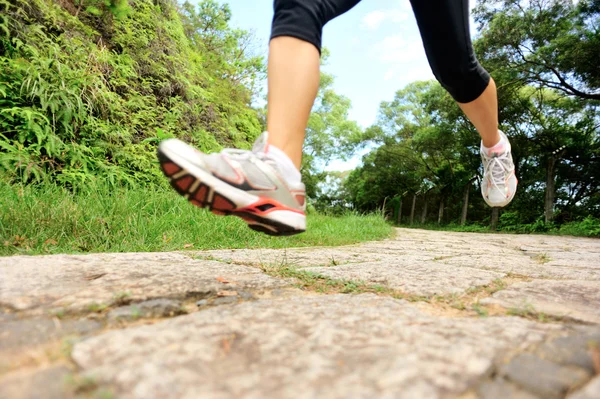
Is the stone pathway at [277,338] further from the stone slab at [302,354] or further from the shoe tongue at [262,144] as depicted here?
the shoe tongue at [262,144]

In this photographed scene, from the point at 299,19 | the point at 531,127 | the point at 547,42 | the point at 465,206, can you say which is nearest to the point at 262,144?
the point at 299,19

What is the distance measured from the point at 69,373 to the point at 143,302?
33 centimetres

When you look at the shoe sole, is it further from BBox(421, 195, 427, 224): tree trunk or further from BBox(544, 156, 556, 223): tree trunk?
BBox(421, 195, 427, 224): tree trunk

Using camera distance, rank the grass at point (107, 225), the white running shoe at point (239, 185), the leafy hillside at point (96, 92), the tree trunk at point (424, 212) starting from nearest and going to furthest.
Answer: the white running shoe at point (239, 185) < the grass at point (107, 225) < the leafy hillside at point (96, 92) < the tree trunk at point (424, 212)

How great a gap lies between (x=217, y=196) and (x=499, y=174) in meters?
1.44

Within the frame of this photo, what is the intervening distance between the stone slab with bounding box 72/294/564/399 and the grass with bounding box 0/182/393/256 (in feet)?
5.09

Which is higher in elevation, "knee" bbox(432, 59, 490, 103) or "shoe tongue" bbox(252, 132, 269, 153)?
"knee" bbox(432, 59, 490, 103)

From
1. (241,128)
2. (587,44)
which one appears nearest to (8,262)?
(241,128)

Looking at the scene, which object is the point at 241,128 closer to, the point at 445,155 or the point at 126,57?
the point at 126,57

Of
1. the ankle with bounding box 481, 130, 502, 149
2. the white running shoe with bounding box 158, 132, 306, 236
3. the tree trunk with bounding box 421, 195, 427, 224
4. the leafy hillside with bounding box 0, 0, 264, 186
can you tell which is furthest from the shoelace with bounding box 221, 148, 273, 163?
the tree trunk with bounding box 421, 195, 427, 224

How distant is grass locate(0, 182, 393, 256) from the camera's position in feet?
6.22

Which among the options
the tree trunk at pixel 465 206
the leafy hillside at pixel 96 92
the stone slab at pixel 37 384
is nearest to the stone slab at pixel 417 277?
the stone slab at pixel 37 384

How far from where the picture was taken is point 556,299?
97cm

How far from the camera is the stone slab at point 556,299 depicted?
2.73 ft
